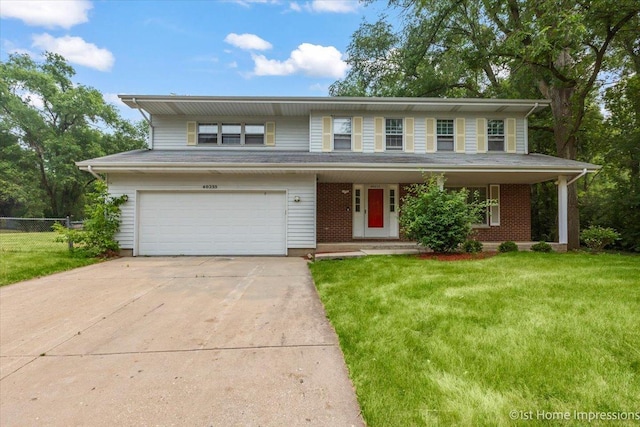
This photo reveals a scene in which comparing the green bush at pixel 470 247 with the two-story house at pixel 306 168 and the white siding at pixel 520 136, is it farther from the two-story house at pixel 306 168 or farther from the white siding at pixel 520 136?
the white siding at pixel 520 136

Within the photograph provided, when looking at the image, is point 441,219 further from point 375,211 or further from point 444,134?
point 444,134

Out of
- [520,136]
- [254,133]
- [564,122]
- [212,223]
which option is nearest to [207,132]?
[254,133]

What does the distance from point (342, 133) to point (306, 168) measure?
10.2ft

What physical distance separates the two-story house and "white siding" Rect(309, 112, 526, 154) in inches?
1.4

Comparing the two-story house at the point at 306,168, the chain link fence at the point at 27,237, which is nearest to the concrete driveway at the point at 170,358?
the two-story house at the point at 306,168

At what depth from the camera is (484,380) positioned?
2197 mm

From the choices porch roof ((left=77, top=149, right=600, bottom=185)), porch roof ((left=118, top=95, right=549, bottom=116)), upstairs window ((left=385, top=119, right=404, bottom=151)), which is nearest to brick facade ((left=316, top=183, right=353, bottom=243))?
porch roof ((left=77, top=149, right=600, bottom=185))

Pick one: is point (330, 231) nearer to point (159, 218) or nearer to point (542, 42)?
point (159, 218)

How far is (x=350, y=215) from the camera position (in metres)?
10.6

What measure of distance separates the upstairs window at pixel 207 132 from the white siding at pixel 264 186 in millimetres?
2586

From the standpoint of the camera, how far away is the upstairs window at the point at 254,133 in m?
11.3

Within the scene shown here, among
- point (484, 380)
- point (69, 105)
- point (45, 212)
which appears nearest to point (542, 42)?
point (484, 380)

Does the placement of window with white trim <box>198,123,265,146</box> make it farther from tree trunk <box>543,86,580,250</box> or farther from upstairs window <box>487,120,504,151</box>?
tree trunk <box>543,86,580,250</box>

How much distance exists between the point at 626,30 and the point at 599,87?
4725 mm
